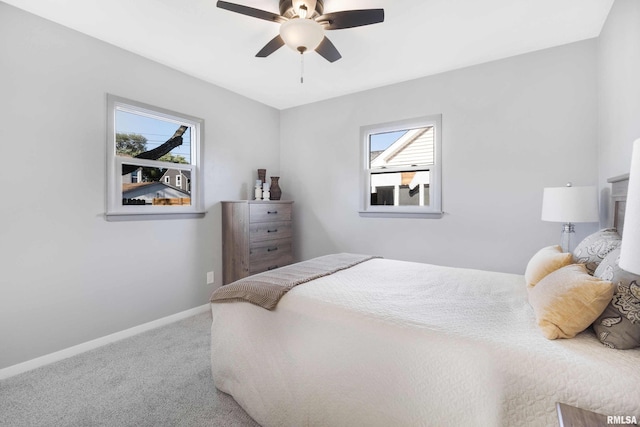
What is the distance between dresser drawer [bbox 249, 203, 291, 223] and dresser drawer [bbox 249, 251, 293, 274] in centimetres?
47

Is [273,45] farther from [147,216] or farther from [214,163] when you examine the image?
[147,216]

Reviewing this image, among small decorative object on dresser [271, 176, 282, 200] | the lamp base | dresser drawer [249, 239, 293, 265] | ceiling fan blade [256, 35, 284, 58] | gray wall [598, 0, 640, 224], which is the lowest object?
dresser drawer [249, 239, 293, 265]

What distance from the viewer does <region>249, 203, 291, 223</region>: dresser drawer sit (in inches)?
132

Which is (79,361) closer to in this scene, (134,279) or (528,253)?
(134,279)

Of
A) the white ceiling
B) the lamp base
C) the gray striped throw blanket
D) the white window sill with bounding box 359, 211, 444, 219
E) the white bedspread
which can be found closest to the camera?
the white bedspread

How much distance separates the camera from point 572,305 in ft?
3.53

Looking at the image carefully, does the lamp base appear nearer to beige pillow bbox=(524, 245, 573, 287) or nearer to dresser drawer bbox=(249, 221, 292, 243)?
beige pillow bbox=(524, 245, 573, 287)

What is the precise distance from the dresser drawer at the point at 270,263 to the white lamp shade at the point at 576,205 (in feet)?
9.02

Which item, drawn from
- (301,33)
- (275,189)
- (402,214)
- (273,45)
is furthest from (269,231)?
(301,33)

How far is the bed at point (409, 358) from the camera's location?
37.7 inches

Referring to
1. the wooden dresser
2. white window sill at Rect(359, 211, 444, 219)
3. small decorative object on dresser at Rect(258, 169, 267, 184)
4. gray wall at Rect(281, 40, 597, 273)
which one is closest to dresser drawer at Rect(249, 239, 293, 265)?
the wooden dresser

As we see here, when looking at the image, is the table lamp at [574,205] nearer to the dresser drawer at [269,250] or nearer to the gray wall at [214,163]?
the gray wall at [214,163]

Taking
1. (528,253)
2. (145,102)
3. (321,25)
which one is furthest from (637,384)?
(145,102)

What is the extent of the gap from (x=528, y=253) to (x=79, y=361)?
152 inches
